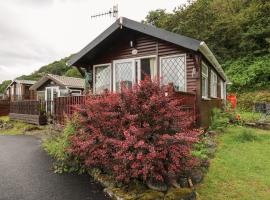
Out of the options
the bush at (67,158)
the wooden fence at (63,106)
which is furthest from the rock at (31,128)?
the bush at (67,158)

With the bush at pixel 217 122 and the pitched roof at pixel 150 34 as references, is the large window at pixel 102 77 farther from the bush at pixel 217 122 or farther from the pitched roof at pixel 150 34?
the bush at pixel 217 122

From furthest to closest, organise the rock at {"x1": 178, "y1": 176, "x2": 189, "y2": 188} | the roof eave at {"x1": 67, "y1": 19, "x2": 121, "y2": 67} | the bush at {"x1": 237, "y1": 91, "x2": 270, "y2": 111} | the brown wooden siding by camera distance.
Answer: the bush at {"x1": 237, "y1": 91, "x2": 270, "y2": 111} < the roof eave at {"x1": 67, "y1": 19, "x2": 121, "y2": 67} < the brown wooden siding < the rock at {"x1": 178, "y1": 176, "x2": 189, "y2": 188}

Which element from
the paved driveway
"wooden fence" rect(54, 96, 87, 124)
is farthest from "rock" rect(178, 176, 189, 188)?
"wooden fence" rect(54, 96, 87, 124)

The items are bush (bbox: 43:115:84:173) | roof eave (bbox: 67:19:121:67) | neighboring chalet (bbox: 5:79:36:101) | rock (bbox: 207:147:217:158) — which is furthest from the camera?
neighboring chalet (bbox: 5:79:36:101)

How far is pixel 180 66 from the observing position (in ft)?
32.4

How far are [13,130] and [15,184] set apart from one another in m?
10.6

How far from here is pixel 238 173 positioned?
6.14 meters

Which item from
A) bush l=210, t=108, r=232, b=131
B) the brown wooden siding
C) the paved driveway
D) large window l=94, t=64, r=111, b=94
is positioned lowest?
the paved driveway

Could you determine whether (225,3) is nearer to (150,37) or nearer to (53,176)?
(150,37)

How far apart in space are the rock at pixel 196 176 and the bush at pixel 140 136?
41cm

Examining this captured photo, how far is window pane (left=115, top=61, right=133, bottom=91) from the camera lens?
35.9 feet

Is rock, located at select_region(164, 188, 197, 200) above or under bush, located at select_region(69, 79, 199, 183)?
under

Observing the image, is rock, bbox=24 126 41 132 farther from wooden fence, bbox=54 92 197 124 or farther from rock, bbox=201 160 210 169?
rock, bbox=201 160 210 169

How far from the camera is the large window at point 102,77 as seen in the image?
38.0ft
